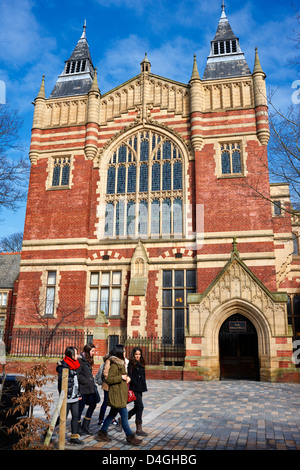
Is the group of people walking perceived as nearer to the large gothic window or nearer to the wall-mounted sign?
the wall-mounted sign

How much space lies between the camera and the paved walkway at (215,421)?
255 inches

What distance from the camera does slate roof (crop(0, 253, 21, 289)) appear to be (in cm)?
3375

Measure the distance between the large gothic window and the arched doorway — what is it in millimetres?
6093

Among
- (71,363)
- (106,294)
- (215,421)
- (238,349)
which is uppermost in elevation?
(106,294)

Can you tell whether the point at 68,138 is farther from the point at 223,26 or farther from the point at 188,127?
the point at 223,26

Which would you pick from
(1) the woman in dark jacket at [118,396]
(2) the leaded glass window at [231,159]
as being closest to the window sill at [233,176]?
(2) the leaded glass window at [231,159]

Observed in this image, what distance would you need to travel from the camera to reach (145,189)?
2264 centimetres

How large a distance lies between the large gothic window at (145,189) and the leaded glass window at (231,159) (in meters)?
2.61

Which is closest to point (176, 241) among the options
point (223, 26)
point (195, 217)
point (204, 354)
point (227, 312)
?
point (195, 217)

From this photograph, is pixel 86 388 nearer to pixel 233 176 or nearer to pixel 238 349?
pixel 238 349

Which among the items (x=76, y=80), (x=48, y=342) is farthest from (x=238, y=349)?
(x=76, y=80)

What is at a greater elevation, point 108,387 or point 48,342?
point 48,342

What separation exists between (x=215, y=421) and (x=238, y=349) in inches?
388

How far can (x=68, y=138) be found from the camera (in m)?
24.1
